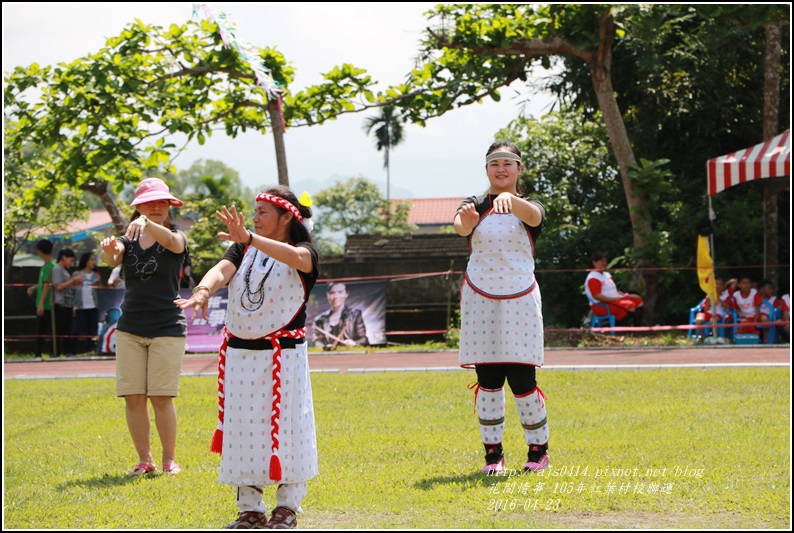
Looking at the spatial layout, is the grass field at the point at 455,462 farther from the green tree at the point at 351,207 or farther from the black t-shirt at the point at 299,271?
the green tree at the point at 351,207

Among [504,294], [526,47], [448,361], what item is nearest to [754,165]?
[526,47]

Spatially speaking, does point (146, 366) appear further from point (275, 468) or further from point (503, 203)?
point (503, 203)

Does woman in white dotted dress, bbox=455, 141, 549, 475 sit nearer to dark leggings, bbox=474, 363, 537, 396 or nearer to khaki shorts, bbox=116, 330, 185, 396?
dark leggings, bbox=474, 363, 537, 396

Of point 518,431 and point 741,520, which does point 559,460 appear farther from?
point 741,520

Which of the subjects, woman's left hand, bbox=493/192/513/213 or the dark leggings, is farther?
the dark leggings

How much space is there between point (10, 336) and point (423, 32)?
10.4 metres

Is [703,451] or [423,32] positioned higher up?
[423,32]

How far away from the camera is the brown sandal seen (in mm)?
5164

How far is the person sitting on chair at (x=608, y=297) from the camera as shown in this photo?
57.8 ft

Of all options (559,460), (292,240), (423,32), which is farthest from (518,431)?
(423,32)

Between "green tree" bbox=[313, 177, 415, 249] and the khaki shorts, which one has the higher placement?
"green tree" bbox=[313, 177, 415, 249]

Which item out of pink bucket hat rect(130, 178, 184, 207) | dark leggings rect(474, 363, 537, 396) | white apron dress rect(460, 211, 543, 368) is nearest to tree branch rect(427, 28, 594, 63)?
pink bucket hat rect(130, 178, 184, 207)

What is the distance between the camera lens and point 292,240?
17.9 ft

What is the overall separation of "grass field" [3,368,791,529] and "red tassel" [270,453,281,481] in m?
0.39
